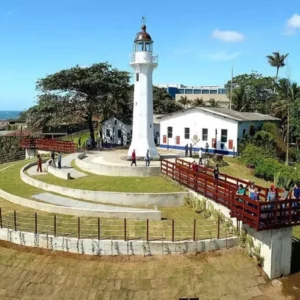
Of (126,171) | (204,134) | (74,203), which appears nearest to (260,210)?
(74,203)

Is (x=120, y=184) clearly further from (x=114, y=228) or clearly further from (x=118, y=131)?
(x=118, y=131)

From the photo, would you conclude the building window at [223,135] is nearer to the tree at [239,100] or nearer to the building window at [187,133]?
the building window at [187,133]

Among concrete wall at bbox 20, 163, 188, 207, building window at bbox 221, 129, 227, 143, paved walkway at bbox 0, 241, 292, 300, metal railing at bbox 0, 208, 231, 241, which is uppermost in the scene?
building window at bbox 221, 129, 227, 143

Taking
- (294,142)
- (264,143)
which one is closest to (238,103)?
(294,142)

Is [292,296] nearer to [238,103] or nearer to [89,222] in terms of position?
[89,222]

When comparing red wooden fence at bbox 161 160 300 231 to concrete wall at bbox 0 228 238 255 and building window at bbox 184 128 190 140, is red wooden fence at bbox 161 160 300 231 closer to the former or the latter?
concrete wall at bbox 0 228 238 255

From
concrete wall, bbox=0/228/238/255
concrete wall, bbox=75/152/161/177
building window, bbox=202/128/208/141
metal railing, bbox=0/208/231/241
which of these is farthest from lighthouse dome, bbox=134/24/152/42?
concrete wall, bbox=0/228/238/255
